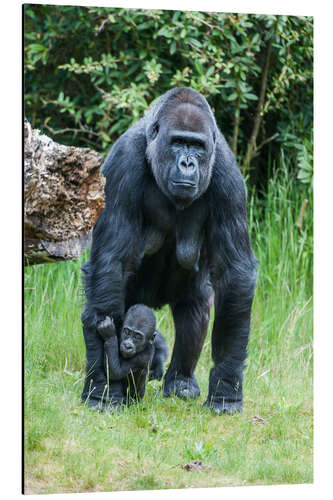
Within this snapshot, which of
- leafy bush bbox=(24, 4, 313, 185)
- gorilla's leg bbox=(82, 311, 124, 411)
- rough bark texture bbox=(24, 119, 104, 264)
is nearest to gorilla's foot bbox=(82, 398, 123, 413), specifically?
gorilla's leg bbox=(82, 311, 124, 411)

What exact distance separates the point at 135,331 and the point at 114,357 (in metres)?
0.14

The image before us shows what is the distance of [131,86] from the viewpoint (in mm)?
4035

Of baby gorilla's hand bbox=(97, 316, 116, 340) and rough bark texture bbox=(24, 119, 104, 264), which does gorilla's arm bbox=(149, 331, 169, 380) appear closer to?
baby gorilla's hand bbox=(97, 316, 116, 340)

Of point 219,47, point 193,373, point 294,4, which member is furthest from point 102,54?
point 193,373

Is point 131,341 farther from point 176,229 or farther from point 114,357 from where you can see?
point 176,229

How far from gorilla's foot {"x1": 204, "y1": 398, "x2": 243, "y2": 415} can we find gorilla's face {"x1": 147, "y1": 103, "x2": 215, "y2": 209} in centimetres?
91

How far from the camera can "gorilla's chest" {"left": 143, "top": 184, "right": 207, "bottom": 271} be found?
356 cm

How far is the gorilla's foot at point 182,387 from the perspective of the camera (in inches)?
151

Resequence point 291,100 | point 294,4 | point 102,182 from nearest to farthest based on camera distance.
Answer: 1. point 102,182
2. point 294,4
3. point 291,100

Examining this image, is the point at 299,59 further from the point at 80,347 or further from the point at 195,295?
the point at 80,347

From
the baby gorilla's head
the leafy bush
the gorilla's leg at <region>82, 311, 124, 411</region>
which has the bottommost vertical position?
the gorilla's leg at <region>82, 311, 124, 411</region>

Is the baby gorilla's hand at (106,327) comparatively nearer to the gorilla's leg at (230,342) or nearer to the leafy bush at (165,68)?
the gorilla's leg at (230,342)

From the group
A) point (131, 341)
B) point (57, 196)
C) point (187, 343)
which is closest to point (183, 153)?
point (57, 196)
